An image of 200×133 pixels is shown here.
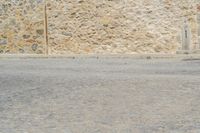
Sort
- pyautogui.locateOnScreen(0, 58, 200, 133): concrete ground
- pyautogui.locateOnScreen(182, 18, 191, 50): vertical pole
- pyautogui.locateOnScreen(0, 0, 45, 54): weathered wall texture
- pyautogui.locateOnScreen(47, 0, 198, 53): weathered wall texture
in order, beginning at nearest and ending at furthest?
pyautogui.locateOnScreen(0, 58, 200, 133): concrete ground, pyautogui.locateOnScreen(182, 18, 191, 50): vertical pole, pyautogui.locateOnScreen(47, 0, 198, 53): weathered wall texture, pyautogui.locateOnScreen(0, 0, 45, 54): weathered wall texture

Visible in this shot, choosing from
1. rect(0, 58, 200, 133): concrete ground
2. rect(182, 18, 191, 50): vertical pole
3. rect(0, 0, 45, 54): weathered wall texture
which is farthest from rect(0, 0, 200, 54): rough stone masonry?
rect(0, 58, 200, 133): concrete ground

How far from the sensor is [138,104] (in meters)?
7.65

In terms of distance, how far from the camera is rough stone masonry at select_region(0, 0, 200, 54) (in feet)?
65.4

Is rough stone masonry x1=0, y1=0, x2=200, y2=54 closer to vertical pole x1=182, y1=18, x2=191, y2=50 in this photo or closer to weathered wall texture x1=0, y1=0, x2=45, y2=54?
weathered wall texture x1=0, y1=0, x2=45, y2=54

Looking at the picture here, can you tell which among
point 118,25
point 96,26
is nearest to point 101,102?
point 118,25

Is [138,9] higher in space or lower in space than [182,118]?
higher

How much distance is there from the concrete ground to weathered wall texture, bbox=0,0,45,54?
9.14 meters

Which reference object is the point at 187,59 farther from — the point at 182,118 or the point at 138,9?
the point at 182,118

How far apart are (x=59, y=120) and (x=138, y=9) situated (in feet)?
47.2

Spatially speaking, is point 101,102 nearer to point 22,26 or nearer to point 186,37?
point 186,37

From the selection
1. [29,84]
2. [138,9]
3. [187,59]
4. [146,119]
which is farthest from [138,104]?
[138,9]

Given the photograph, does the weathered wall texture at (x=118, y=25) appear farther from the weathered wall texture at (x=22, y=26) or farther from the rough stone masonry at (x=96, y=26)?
the weathered wall texture at (x=22, y=26)

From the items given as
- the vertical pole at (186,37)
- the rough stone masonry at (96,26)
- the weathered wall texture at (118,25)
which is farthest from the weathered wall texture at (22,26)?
the vertical pole at (186,37)

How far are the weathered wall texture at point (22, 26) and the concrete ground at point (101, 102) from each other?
9143mm
